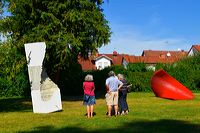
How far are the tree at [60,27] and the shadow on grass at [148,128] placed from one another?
17.1 m

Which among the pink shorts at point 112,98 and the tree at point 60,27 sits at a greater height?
the tree at point 60,27

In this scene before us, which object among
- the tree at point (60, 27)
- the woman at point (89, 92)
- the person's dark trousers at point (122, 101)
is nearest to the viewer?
the woman at point (89, 92)

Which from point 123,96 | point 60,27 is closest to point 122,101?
point 123,96

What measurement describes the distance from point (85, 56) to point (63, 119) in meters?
17.3

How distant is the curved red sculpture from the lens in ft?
105

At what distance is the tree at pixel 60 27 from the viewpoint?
111 ft

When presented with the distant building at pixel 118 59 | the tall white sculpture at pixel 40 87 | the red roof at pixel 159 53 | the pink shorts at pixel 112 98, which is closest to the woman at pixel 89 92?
the pink shorts at pixel 112 98

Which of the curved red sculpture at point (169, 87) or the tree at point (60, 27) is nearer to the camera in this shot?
the curved red sculpture at point (169, 87)

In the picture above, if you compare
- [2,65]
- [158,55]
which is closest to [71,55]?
[2,65]

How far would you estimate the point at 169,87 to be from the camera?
32812 millimetres

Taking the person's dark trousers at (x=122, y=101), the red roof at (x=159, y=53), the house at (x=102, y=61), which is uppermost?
the red roof at (x=159, y=53)

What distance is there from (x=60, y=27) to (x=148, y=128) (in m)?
20.0

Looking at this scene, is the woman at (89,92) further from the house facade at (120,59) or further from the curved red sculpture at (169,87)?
the house facade at (120,59)

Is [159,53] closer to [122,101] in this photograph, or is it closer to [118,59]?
[118,59]
